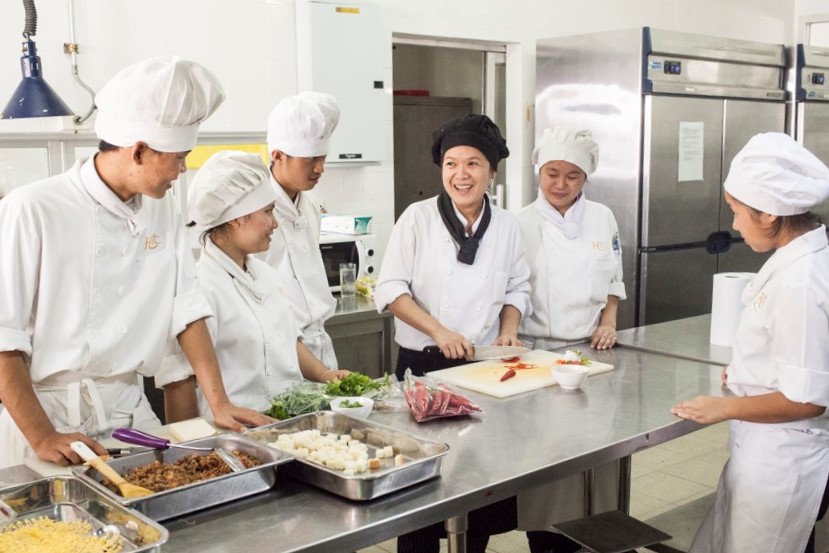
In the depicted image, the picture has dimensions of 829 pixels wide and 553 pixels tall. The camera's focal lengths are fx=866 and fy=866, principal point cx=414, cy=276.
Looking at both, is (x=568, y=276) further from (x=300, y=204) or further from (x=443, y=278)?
(x=300, y=204)

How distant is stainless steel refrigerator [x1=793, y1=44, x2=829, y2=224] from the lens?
599cm

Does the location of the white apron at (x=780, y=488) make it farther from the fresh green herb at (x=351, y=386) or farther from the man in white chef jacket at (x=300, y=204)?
the man in white chef jacket at (x=300, y=204)

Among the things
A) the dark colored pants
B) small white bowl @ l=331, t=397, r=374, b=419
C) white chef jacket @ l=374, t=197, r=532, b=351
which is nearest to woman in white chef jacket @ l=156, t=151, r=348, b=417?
small white bowl @ l=331, t=397, r=374, b=419

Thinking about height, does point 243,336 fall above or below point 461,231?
below

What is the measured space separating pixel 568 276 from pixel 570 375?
76cm

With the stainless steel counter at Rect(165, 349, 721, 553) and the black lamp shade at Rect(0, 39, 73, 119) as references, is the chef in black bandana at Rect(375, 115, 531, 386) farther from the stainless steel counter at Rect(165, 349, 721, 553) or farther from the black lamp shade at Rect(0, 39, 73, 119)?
the black lamp shade at Rect(0, 39, 73, 119)

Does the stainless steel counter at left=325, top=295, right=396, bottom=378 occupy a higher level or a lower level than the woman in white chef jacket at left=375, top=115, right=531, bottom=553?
lower

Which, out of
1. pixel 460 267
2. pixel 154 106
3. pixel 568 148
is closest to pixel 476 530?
pixel 460 267

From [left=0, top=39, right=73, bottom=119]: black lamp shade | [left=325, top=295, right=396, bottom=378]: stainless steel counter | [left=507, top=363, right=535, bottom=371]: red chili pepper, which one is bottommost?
[left=325, top=295, right=396, bottom=378]: stainless steel counter

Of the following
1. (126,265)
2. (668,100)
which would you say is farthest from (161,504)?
(668,100)

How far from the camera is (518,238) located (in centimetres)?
308

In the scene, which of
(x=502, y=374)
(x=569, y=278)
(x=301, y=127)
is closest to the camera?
(x=502, y=374)

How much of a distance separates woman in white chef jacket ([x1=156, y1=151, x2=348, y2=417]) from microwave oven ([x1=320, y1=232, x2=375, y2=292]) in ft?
6.66

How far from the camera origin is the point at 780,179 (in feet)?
7.09
